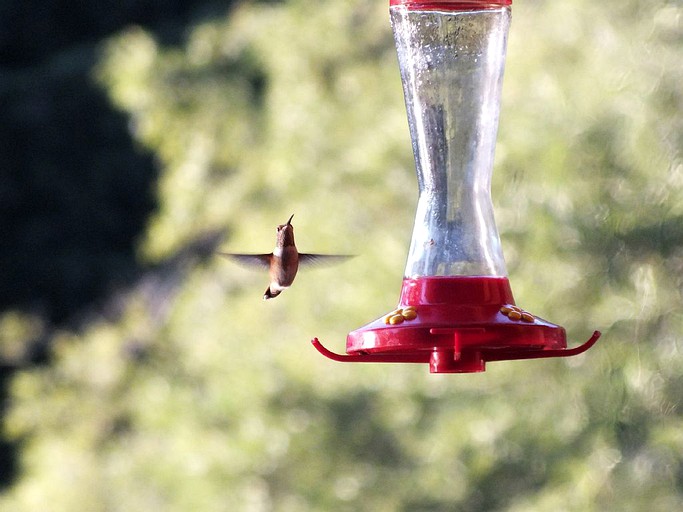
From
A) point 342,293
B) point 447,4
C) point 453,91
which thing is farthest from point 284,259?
point 342,293

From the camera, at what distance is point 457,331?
2.14 meters

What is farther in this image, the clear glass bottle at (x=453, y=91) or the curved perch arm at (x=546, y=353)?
the clear glass bottle at (x=453, y=91)

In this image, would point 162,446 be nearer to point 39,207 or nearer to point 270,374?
point 270,374

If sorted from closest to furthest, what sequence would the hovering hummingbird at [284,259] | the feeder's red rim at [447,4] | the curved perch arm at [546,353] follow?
1. the curved perch arm at [546,353]
2. the feeder's red rim at [447,4]
3. the hovering hummingbird at [284,259]

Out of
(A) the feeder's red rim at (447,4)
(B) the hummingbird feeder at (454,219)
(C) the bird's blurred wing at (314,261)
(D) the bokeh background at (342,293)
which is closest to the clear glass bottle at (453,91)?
(B) the hummingbird feeder at (454,219)

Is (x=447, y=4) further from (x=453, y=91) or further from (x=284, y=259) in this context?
(x=284, y=259)

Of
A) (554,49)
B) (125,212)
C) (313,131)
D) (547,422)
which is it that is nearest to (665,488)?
(547,422)

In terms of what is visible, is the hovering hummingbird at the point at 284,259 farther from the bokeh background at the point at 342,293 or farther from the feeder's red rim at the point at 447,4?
the bokeh background at the point at 342,293

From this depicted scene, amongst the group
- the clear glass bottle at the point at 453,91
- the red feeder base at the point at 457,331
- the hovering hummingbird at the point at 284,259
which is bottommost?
the red feeder base at the point at 457,331

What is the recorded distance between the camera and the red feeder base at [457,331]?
2.13m

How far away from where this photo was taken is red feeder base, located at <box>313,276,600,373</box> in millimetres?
2135

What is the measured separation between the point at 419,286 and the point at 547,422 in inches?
87.7

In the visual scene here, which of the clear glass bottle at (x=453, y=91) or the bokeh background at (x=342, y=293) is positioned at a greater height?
the bokeh background at (x=342, y=293)

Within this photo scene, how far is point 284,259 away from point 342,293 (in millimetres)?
2046
